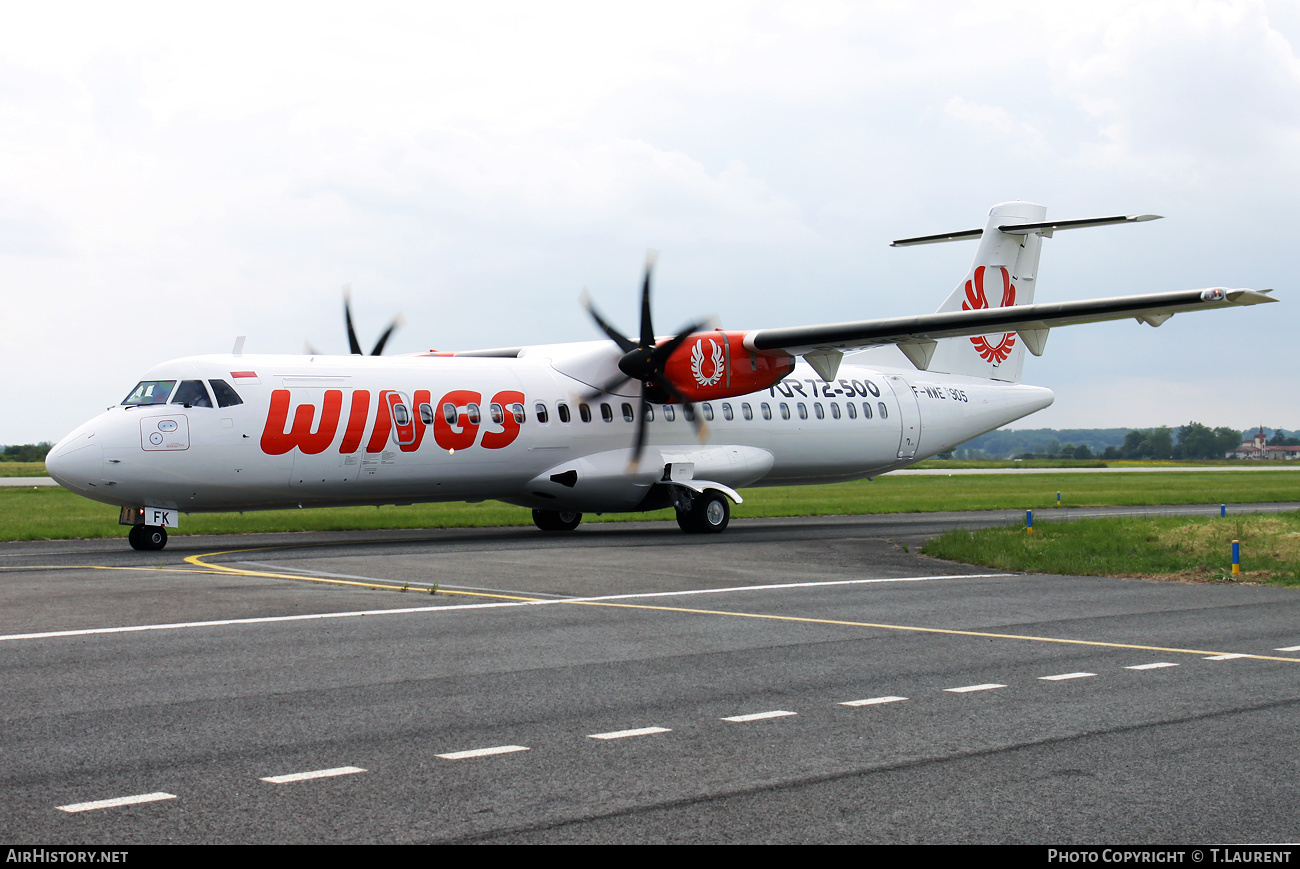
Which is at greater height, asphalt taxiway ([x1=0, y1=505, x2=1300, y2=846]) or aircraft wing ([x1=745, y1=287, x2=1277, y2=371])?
aircraft wing ([x1=745, y1=287, x2=1277, y2=371])

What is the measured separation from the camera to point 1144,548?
1989 cm

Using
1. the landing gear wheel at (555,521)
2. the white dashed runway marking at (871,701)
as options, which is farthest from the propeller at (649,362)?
the white dashed runway marking at (871,701)

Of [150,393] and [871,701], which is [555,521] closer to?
[150,393]

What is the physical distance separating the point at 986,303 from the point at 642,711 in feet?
81.2

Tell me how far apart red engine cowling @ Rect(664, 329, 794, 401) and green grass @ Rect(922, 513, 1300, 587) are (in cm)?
510

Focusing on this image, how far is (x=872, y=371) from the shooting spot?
99.2 ft

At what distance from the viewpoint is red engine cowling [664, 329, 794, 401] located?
2414cm

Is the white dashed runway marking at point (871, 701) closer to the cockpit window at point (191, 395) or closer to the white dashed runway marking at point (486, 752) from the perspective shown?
the white dashed runway marking at point (486, 752)

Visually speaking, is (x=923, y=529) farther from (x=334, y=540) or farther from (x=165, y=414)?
(x=165, y=414)

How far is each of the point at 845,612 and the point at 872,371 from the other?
17769 mm

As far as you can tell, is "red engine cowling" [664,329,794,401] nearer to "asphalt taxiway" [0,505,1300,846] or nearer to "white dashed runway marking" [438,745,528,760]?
"asphalt taxiway" [0,505,1300,846]

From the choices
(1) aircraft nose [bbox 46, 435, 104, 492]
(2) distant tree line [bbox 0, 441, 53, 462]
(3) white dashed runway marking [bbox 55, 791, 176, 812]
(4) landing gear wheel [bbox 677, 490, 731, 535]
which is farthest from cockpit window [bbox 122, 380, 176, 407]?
(2) distant tree line [bbox 0, 441, 53, 462]

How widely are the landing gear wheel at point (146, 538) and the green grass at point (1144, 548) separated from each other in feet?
43.7

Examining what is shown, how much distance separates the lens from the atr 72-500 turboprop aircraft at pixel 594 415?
2008 cm
